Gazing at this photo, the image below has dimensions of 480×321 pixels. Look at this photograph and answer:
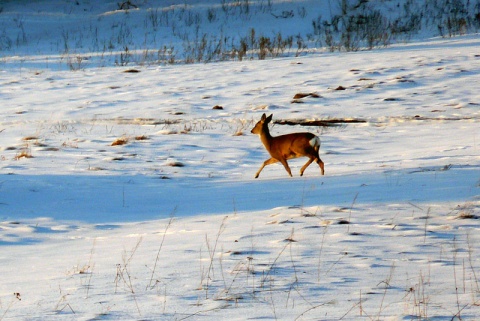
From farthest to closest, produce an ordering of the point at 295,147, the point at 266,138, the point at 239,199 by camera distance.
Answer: the point at 266,138 → the point at 295,147 → the point at 239,199

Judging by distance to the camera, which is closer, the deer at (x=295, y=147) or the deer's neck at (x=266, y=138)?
the deer at (x=295, y=147)

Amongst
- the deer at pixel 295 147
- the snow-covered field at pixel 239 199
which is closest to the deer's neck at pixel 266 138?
the deer at pixel 295 147

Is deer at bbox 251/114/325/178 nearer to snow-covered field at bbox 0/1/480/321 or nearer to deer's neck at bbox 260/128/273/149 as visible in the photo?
deer's neck at bbox 260/128/273/149

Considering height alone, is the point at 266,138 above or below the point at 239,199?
above

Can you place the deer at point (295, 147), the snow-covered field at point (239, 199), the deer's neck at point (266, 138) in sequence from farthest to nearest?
the deer's neck at point (266, 138), the deer at point (295, 147), the snow-covered field at point (239, 199)

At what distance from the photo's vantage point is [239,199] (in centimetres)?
797

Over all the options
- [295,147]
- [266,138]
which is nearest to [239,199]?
[295,147]

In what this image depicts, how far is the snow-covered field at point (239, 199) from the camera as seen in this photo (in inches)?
180

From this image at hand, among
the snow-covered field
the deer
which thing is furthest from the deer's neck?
the snow-covered field

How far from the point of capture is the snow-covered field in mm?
4574

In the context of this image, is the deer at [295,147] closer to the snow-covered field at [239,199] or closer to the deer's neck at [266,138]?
the deer's neck at [266,138]

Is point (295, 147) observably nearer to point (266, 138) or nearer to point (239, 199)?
point (266, 138)

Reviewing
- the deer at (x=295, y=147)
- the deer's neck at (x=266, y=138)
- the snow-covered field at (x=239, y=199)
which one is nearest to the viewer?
the snow-covered field at (x=239, y=199)

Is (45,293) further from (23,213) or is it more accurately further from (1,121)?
(1,121)
